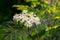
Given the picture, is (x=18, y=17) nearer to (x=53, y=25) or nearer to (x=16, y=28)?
(x=16, y=28)

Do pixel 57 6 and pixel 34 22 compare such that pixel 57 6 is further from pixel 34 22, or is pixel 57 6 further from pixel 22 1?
pixel 22 1

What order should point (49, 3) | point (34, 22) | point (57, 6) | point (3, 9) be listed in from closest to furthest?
point (34, 22) → point (57, 6) → point (49, 3) → point (3, 9)

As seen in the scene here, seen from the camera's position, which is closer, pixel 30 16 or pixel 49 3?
pixel 30 16

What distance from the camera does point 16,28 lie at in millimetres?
2963

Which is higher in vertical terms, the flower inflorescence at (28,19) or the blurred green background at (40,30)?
the flower inflorescence at (28,19)

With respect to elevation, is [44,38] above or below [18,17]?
below

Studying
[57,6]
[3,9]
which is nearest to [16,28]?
[57,6]

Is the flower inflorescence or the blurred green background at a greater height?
the flower inflorescence

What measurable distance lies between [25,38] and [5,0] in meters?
1.13

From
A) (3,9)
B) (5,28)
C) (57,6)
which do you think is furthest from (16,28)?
(3,9)

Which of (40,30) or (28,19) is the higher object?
(28,19)

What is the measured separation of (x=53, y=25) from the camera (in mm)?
2928

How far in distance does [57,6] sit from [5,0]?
3.20ft

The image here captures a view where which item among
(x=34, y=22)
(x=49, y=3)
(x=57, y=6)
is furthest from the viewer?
(x=49, y=3)
